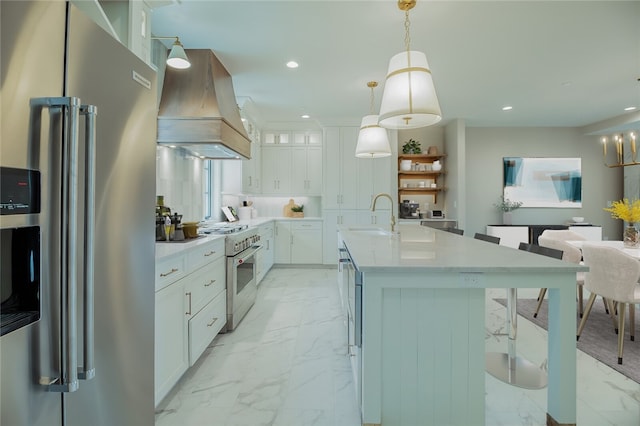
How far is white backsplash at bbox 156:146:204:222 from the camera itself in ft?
9.95

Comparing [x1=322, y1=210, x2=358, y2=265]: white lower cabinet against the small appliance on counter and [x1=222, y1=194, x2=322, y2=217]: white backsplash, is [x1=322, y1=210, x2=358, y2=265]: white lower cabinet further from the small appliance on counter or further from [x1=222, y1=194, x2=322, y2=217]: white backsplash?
the small appliance on counter

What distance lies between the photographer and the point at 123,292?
3.62 ft

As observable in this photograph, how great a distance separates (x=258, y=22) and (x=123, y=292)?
251 cm

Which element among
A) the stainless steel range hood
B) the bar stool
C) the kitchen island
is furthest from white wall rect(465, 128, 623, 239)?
the kitchen island

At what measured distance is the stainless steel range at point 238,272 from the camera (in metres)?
2.87

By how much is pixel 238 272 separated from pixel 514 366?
2311mm

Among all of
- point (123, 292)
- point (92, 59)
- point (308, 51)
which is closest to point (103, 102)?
point (92, 59)

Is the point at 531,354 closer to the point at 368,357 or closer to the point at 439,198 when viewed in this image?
the point at 368,357

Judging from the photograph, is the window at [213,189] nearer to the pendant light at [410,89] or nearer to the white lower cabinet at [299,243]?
the white lower cabinet at [299,243]

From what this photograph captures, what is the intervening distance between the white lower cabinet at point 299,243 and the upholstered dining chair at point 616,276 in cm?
399

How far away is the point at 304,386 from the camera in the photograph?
6.71 ft

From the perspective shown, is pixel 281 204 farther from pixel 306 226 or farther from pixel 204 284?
pixel 204 284

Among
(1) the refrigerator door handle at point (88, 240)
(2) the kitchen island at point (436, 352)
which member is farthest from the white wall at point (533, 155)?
(1) the refrigerator door handle at point (88, 240)

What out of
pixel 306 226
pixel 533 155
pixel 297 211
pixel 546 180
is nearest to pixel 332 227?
pixel 306 226
